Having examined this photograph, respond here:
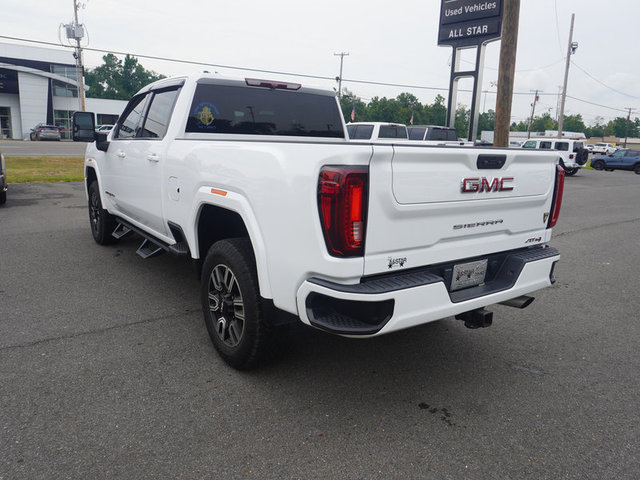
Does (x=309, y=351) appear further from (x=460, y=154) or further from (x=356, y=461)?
(x=460, y=154)

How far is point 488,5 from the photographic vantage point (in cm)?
1437

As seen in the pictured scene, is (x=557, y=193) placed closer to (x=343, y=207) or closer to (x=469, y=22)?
(x=343, y=207)

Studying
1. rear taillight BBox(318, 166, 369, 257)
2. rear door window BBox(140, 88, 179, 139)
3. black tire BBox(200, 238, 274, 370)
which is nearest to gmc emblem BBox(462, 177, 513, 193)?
rear taillight BBox(318, 166, 369, 257)

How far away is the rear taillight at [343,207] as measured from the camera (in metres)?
2.41

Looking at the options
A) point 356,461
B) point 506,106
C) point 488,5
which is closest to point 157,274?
point 356,461

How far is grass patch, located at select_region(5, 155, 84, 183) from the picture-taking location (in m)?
13.9

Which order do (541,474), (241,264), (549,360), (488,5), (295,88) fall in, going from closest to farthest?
1. (541,474)
2. (241,264)
3. (549,360)
4. (295,88)
5. (488,5)

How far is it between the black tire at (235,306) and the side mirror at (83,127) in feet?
11.0

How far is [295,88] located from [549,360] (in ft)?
10.6

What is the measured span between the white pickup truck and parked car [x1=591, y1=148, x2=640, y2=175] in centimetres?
3318

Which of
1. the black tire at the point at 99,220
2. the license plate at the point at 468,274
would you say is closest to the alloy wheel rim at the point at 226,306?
the license plate at the point at 468,274

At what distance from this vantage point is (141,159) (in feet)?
15.1

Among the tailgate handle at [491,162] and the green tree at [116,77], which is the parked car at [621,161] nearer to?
the tailgate handle at [491,162]

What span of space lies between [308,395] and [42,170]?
1620 centimetres
